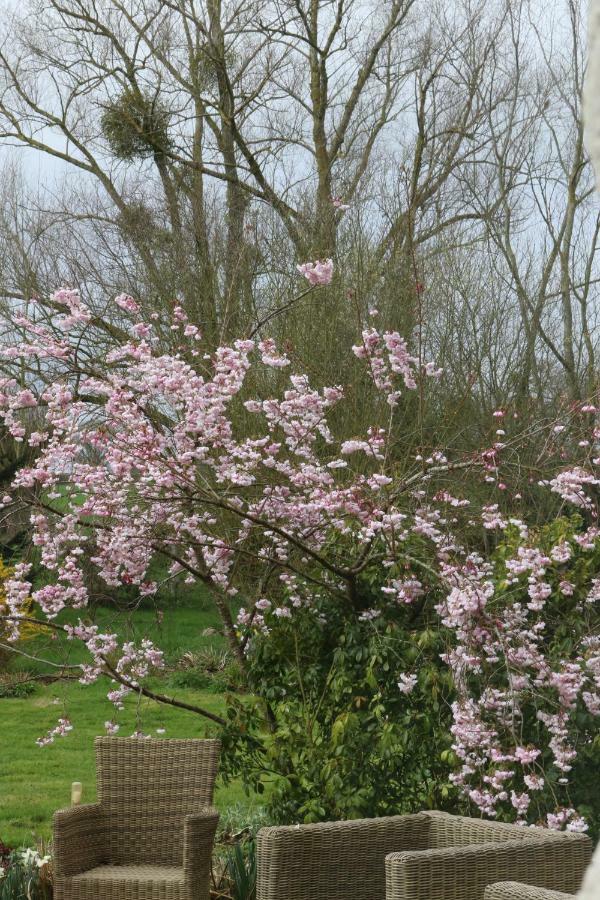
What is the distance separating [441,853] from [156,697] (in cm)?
259

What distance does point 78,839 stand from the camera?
4.55 m

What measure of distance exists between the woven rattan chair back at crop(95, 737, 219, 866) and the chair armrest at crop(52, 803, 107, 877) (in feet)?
0.20

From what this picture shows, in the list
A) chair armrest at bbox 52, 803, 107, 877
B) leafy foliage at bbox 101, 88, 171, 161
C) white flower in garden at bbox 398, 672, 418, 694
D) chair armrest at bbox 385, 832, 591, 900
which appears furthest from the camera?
leafy foliage at bbox 101, 88, 171, 161

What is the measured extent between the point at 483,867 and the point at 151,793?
2231mm

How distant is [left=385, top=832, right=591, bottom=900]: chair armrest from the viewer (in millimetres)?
2889

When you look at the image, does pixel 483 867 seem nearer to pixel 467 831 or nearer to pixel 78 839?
pixel 467 831

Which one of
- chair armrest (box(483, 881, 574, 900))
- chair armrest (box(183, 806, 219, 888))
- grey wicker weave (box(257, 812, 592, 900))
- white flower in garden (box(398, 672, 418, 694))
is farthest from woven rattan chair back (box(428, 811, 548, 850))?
chair armrest (box(183, 806, 219, 888))

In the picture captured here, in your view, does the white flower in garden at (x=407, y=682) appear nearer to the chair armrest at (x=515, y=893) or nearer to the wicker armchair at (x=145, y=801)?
the wicker armchair at (x=145, y=801)

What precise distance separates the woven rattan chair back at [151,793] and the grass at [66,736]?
530mm

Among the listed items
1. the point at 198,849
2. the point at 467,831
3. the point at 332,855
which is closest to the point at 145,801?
the point at 198,849

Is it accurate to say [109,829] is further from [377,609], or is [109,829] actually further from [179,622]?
[179,622]

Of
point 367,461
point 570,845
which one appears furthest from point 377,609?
point 367,461

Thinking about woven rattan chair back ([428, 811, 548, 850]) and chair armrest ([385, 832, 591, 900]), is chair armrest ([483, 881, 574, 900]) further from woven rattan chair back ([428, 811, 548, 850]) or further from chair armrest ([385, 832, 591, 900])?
woven rattan chair back ([428, 811, 548, 850])

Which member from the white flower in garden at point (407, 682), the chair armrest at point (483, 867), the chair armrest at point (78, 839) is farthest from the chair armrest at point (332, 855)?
the chair armrest at point (78, 839)
